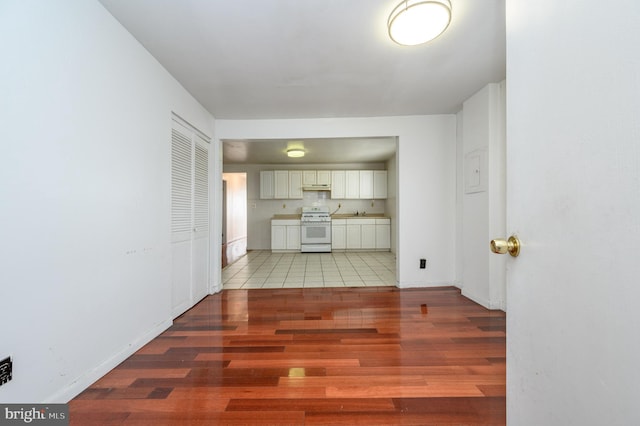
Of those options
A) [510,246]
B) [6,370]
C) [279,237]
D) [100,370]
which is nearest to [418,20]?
[510,246]

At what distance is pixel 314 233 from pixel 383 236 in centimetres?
170

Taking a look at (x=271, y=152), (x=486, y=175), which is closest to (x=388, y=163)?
(x=271, y=152)

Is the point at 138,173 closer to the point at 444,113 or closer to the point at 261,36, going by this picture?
the point at 261,36

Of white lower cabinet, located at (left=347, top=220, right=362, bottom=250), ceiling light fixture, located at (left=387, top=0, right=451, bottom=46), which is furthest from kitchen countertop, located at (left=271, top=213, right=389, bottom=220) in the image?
ceiling light fixture, located at (left=387, top=0, right=451, bottom=46)

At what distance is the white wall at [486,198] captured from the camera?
265 cm

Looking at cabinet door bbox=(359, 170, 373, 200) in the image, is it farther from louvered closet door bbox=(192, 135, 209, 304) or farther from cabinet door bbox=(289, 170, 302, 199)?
louvered closet door bbox=(192, 135, 209, 304)

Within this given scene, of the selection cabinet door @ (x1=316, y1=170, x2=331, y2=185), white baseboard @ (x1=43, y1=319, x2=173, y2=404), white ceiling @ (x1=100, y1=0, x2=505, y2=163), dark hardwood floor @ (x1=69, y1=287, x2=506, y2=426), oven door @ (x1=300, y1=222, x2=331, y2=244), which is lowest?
dark hardwood floor @ (x1=69, y1=287, x2=506, y2=426)

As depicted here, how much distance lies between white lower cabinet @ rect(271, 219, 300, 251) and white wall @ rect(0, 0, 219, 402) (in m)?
4.34

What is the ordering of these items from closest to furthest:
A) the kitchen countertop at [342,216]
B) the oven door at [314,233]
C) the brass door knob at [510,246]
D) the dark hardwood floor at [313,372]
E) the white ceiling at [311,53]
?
the brass door knob at [510,246]
the dark hardwood floor at [313,372]
the white ceiling at [311,53]
the oven door at [314,233]
the kitchen countertop at [342,216]

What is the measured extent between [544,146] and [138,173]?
7.54 ft

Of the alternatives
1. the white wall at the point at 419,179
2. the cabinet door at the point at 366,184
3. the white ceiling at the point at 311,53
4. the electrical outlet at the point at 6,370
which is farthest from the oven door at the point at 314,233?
the electrical outlet at the point at 6,370

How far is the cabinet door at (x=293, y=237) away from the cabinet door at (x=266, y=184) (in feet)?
3.23

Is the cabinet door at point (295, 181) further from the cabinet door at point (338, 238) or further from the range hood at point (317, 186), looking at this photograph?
the cabinet door at point (338, 238)

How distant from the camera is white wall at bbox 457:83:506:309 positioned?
2.65m
